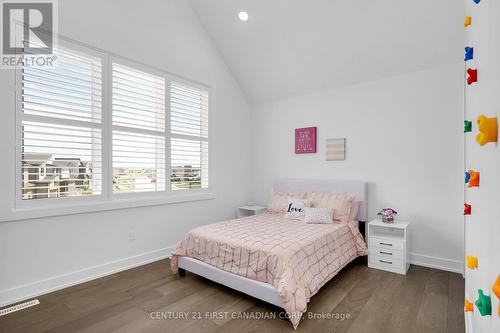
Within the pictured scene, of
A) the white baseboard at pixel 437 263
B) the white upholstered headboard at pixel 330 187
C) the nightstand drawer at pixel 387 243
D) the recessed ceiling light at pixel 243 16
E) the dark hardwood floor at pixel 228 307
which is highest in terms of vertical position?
the recessed ceiling light at pixel 243 16

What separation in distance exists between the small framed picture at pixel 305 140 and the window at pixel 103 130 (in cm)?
160

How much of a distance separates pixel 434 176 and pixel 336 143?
1.29 m

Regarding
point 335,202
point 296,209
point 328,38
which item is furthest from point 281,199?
point 328,38

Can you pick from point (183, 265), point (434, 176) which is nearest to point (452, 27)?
point (434, 176)

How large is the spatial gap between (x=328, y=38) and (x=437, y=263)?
3091 mm

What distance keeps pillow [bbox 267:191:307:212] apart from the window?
1.18 m

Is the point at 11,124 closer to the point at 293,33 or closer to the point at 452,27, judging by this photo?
the point at 293,33

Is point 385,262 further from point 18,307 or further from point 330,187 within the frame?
point 18,307

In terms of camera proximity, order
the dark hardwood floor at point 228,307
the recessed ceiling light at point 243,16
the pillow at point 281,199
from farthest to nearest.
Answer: the pillow at point 281,199
the recessed ceiling light at point 243,16
the dark hardwood floor at point 228,307

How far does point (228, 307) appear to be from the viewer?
232 centimetres

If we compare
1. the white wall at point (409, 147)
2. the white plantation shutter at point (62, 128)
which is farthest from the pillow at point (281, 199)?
the white plantation shutter at point (62, 128)

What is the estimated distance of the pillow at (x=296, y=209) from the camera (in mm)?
3664

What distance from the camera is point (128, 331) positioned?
2.00m

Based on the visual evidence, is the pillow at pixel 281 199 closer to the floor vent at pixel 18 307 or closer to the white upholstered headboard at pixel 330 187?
the white upholstered headboard at pixel 330 187
